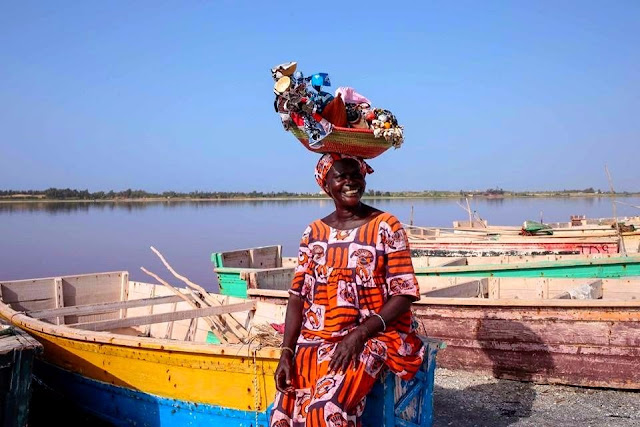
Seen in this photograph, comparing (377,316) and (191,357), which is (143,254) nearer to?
(191,357)

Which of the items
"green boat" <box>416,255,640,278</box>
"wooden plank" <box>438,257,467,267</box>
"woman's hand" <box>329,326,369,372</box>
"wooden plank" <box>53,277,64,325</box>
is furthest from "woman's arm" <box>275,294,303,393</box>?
"wooden plank" <box>438,257,467,267</box>

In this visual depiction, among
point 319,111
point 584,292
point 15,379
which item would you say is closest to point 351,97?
point 319,111

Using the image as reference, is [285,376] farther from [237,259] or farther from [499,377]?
[237,259]

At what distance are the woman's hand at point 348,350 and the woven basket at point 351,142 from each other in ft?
2.94

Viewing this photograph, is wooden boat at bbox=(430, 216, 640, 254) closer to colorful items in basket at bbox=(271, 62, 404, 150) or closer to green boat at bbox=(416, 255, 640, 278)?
green boat at bbox=(416, 255, 640, 278)

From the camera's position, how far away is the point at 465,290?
25.2 feet

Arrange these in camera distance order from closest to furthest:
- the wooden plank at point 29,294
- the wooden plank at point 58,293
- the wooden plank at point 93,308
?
the wooden plank at point 93,308
the wooden plank at point 29,294
the wooden plank at point 58,293

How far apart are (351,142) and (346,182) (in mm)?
207

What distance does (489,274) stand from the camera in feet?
31.5

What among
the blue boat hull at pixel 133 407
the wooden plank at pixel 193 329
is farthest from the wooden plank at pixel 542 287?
the blue boat hull at pixel 133 407

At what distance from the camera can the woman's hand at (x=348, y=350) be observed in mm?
2834

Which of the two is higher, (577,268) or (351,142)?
(351,142)

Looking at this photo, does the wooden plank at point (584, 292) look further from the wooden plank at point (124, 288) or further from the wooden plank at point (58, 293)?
the wooden plank at point (58, 293)

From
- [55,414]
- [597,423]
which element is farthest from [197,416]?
[597,423]
